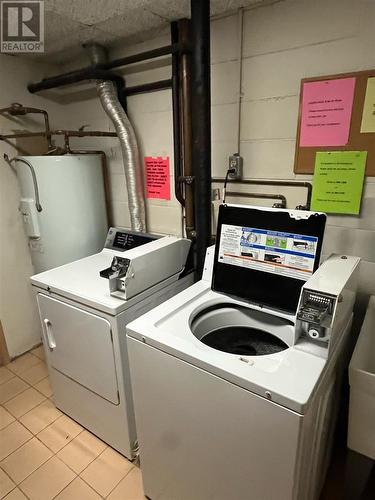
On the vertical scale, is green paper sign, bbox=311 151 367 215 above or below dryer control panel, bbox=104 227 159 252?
above

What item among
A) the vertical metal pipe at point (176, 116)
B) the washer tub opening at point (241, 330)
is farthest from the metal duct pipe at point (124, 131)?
the washer tub opening at point (241, 330)

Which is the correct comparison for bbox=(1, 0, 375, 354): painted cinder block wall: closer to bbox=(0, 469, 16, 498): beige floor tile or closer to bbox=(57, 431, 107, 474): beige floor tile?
bbox=(57, 431, 107, 474): beige floor tile

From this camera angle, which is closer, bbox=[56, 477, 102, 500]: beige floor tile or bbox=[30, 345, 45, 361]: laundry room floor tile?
bbox=[56, 477, 102, 500]: beige floor tile

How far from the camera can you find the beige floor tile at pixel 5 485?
1.55m

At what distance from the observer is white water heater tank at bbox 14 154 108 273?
196 centimetres

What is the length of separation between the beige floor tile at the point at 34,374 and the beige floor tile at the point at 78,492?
0.94 meters

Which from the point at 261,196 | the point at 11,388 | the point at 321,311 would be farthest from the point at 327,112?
the point at 11,388

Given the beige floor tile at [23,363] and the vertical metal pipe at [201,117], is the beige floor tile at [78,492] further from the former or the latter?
the vertical metal pipe at [201,117]

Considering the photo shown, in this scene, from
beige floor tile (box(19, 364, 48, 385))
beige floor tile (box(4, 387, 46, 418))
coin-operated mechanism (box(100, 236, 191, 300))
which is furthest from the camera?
beige floor tile (box(19, 364, 48, 385))

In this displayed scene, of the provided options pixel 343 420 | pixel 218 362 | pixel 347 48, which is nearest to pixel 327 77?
pixel 347 48

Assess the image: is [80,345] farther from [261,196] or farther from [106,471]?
[261,196]

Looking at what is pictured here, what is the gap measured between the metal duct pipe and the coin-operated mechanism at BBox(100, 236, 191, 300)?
47cm

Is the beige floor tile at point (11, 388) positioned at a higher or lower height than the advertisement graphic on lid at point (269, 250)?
lower

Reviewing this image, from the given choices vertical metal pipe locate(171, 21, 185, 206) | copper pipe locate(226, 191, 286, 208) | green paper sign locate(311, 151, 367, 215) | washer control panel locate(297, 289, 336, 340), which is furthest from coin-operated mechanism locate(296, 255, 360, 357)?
vertical metal pipe locate(171, 21, 185, 206)
